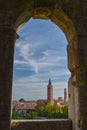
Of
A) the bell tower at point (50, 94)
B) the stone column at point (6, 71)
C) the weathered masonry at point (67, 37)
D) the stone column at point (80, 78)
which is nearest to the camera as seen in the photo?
the stone column at point (6, 71)

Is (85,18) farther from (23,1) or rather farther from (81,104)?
(81,104)

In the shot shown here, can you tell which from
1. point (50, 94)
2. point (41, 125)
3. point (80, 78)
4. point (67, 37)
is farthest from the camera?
point (50, 94)

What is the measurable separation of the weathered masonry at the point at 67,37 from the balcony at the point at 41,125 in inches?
9.7

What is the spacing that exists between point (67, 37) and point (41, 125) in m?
2.69

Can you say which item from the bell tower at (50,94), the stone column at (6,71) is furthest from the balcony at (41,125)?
the bell tower at (50,94)

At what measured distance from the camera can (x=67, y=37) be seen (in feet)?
20.7

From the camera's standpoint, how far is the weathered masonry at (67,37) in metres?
5.02

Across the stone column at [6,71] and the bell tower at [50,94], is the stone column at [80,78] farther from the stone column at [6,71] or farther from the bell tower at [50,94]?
the bell tower at [50,94]

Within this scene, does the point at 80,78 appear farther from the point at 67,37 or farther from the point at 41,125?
the point at 41,125

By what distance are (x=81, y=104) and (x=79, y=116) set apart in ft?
0.99

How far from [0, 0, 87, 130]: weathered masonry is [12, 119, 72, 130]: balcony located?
247mm

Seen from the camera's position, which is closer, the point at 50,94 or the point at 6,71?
the point at 6,71

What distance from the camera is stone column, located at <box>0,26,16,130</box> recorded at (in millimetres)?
4832

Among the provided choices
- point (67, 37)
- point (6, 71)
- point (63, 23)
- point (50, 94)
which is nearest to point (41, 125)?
point (6, 71)
